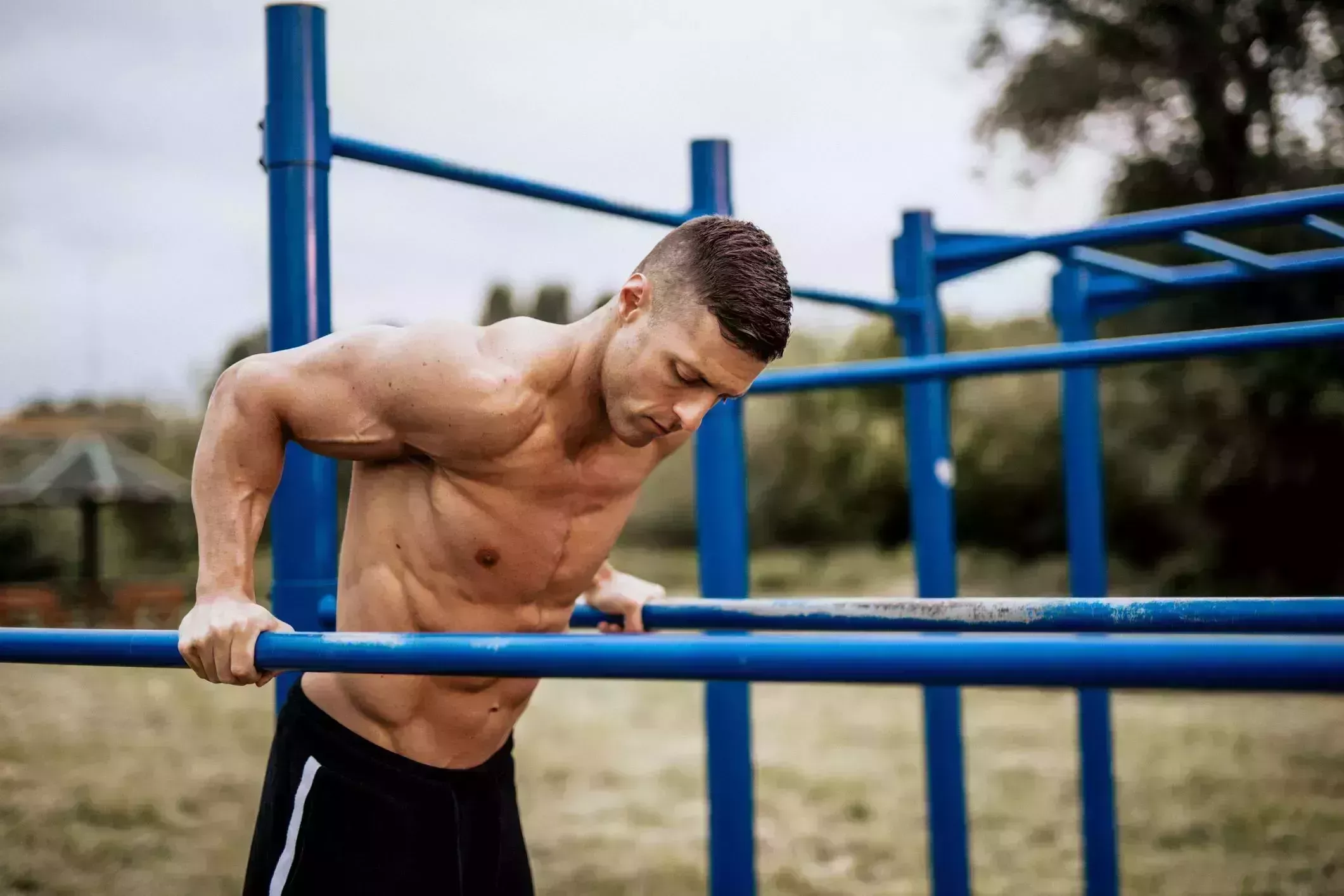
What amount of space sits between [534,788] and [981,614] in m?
5.09

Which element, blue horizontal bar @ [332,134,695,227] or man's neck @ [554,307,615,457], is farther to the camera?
blue horizontal bar @ [332,134,695,227]

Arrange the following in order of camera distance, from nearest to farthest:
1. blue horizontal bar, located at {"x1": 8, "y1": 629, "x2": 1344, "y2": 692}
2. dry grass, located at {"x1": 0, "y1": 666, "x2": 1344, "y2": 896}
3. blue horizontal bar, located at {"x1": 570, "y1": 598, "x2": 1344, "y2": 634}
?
blue horizontal bar, located at {"x1": 8, "y1": 629, "x2": 1344, "y2": 692} < blue horizontal bar, located at {"x1": 570, "y1": 598, "x2": 1344, "y2": 634} < dry grass, located at {"x1": 0, "y1": 666, "x2": 1344, "y2": 896}

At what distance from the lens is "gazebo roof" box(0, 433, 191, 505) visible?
25.0 feet

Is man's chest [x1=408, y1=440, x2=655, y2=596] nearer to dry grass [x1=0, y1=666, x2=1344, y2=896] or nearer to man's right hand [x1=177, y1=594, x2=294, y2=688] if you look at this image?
man's right hand [x1=177, y1=594, x2=294, y2=688]

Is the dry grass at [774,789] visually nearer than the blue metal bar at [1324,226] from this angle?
No

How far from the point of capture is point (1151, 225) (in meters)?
2.33

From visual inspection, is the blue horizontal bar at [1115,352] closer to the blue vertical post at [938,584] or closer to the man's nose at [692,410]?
the blue vertical post at [938,584]

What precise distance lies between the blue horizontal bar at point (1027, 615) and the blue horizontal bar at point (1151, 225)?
1015 mm

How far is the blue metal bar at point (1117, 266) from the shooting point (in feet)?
9.73

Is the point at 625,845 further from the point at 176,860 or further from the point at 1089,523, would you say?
the point at 1089,523

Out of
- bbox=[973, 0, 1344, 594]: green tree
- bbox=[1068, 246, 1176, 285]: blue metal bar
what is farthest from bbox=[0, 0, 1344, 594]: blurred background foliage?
bbox=[1068, 246, 1176, 285]: blue metal bar

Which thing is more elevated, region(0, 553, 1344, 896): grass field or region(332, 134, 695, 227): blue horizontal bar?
region(332, 134, 695, 227): blue horizontal bar

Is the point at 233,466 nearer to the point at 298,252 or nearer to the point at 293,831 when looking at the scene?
the point at 298,252

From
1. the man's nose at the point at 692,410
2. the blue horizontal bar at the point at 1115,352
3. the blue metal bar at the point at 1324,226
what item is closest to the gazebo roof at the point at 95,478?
the blue horizontal bar at the point at 1115,352
